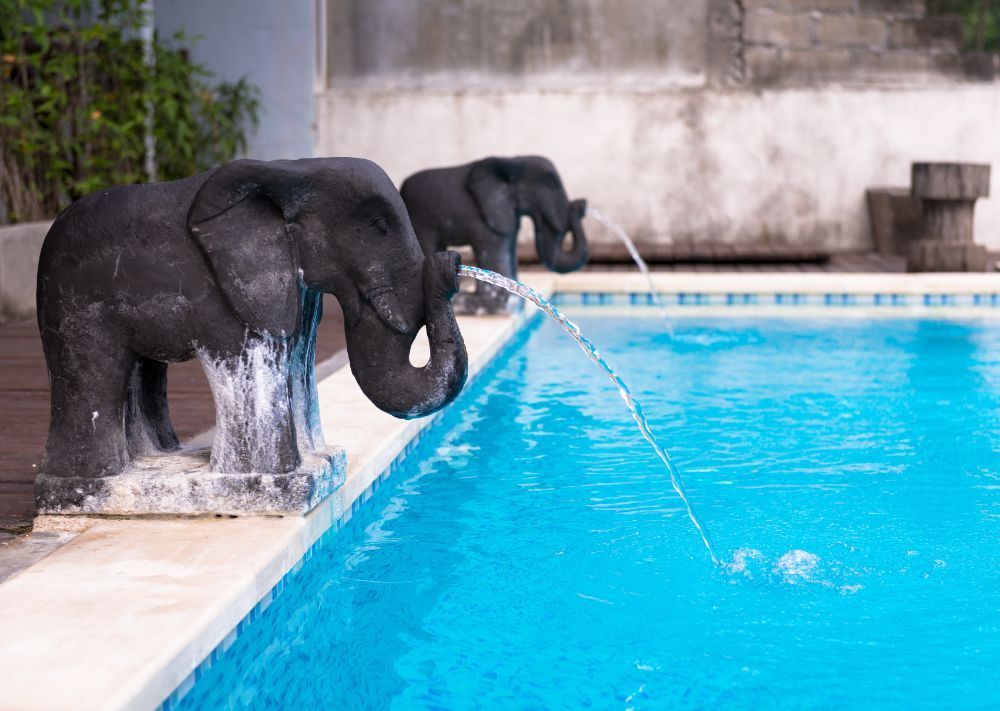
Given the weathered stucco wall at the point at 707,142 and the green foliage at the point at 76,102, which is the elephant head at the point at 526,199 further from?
the weathered stucco wall at the point at 707,142

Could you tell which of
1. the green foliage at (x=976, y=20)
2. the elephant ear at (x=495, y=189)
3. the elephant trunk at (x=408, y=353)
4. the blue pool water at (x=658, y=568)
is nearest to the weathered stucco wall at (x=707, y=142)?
the elephant ear at (x=495, y=189)

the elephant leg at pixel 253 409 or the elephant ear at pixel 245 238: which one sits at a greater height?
the elephant ear at pixel 245 238

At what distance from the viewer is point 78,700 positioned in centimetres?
208

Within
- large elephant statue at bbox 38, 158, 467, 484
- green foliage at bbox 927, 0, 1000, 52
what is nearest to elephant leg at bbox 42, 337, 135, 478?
large elephant statue at bbox 38, 158, 467, 484

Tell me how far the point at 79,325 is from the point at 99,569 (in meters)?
0.62

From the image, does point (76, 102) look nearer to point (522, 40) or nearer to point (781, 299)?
point (781, 299)

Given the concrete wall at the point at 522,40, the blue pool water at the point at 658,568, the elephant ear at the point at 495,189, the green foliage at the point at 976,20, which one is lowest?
the blue pool water at the point at 658,568

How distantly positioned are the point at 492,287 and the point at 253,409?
4187 mm

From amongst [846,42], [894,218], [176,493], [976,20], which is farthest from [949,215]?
[976,20]

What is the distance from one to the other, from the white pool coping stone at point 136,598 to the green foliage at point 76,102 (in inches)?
173

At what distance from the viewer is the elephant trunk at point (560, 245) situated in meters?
7.14

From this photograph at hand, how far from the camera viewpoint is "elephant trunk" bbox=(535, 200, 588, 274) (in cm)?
714

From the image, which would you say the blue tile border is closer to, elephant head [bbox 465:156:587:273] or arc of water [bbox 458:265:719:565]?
elephant head [bbox 465:156:587:273]

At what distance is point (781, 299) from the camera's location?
28.3 ft
